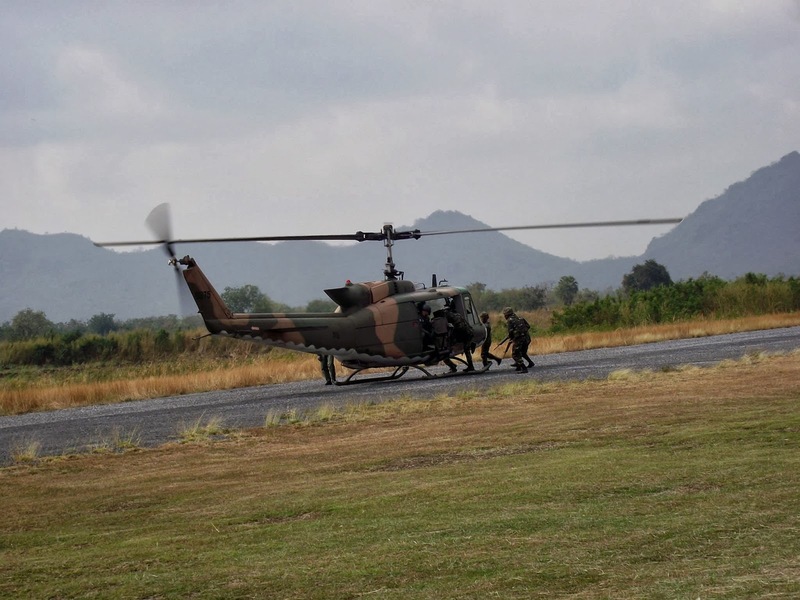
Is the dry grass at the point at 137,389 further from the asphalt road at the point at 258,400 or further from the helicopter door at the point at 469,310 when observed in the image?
the helicopter door at the point at 469,310

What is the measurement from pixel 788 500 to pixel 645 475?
2.18 m

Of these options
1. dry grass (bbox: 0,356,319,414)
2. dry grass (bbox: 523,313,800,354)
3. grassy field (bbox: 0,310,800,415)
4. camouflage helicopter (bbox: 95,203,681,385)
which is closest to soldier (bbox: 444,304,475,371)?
camouflage helicopter (bbox: 95,203,681,385)

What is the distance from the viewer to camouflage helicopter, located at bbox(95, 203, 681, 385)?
28.0 meters

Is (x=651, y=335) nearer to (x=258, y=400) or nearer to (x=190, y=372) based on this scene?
(x=190, y=372)

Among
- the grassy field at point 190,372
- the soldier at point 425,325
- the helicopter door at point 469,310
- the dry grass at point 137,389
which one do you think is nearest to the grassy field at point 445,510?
the soldier at point 425,325

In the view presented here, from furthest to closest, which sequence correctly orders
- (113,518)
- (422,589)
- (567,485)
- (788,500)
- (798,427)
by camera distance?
(798,427), (113,518), (567,485), (788,500), (422,589)

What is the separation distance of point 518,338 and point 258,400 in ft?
22.3

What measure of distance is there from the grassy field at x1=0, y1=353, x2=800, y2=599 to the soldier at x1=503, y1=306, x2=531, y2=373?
10.6 metres

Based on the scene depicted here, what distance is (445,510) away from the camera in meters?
11.0

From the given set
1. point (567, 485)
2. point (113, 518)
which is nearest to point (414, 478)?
point (567, 485)

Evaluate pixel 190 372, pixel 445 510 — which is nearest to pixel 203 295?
pixel 445 510

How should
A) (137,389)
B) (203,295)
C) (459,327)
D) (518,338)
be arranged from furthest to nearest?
(137,389) < (459,327) < (518,338) < (203,295)

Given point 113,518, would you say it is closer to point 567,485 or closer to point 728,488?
point 567,485

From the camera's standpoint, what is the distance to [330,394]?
95.2ft
